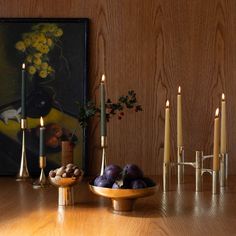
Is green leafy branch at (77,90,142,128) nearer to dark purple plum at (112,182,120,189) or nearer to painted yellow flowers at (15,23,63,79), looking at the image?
painted yellow flowers at (15,23,63,79)

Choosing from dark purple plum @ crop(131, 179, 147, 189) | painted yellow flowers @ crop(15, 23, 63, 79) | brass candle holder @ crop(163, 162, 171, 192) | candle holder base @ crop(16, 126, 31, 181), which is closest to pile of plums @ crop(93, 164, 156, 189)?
dark purple plum @ crop(131, 179, 147, 189)

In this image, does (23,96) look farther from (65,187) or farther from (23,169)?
(65,187)

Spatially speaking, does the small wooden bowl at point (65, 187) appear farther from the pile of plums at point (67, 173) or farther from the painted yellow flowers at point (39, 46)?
the painted yellow flowers at point (39, 46)

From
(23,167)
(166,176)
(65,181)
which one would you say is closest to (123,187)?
(65,181)

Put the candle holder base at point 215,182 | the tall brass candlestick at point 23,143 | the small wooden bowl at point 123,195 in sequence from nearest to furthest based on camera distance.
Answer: the small wooden bowl at point 123,195, the candle holder base at point 215,182, the tall brass candlestick at point 23,143

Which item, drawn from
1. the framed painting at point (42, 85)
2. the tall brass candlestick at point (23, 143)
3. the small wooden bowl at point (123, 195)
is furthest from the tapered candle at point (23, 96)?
the small wooden bowl at point (123, 195)

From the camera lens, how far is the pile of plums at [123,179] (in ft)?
3.72

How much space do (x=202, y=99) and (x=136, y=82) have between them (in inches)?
9.7

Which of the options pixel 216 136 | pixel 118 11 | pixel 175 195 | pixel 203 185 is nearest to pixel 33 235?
pixel 175 195

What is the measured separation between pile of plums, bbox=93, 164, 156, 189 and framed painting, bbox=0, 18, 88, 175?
561mm

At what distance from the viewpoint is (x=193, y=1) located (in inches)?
68.8

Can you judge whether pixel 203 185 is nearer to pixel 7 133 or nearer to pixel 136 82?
pixel 136 82

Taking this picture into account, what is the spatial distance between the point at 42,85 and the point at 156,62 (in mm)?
415

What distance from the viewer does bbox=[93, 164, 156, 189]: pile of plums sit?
113cm
